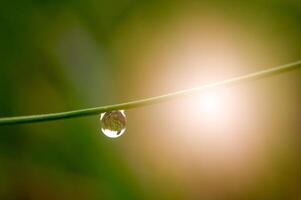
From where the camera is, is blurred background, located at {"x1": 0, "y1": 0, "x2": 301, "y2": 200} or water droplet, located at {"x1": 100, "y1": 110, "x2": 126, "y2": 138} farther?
blurred background, located at {"x1": 0, "y1": 0, "x2": 301, "y2": 200}

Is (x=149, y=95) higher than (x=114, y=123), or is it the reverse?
(x=149, y=95)

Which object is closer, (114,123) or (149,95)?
(114,123)

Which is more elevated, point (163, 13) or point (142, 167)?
point (163, 13)

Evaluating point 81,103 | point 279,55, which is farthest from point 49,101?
point 279,55

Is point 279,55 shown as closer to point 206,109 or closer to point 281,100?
point 281,100

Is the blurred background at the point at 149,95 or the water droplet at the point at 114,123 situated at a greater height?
the blurred background at the point at 149,95

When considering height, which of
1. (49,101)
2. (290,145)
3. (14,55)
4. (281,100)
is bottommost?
(290,145)

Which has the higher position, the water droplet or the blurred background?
the blurred background

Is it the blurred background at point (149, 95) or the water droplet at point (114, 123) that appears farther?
the blurred background at point (149, 95)
